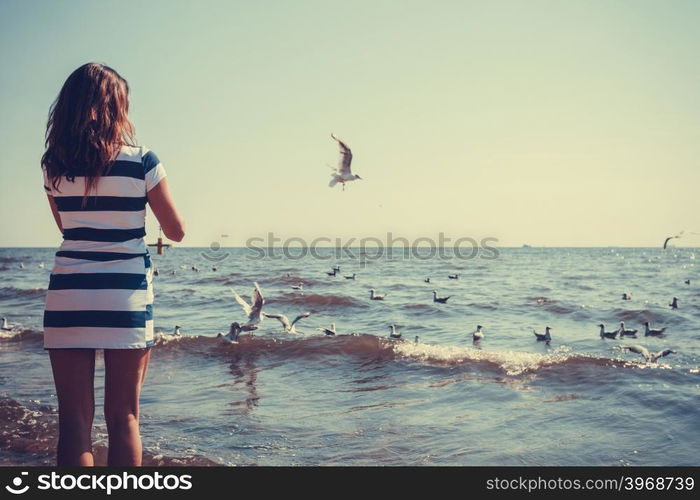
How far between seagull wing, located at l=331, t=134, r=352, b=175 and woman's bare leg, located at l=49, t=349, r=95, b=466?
24.0 ft

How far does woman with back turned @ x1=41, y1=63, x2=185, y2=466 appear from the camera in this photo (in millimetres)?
2439

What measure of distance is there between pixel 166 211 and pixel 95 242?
1.03 feet

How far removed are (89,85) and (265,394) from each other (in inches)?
206

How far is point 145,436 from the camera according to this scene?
5359 millimetres

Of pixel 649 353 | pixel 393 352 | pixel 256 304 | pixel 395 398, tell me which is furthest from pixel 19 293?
pixel 649 353

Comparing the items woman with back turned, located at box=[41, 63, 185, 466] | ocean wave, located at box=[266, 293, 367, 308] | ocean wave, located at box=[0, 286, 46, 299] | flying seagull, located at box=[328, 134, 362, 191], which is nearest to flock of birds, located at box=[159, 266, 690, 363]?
flying seagull, located at box=[328, 134, 362, 191]

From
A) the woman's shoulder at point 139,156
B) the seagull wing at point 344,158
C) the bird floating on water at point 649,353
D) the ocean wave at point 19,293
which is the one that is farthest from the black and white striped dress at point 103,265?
the ocean wave at point 19,293

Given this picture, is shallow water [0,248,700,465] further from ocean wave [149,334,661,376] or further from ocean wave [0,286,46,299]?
ocean wave [0,286,46,299]

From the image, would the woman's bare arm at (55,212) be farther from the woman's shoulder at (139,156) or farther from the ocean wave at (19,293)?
the ocean wave at (19,293)

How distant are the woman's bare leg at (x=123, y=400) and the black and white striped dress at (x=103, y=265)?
105 mm

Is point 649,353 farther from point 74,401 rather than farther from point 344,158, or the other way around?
point 74,401

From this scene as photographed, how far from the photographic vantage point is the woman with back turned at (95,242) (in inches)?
96.0
